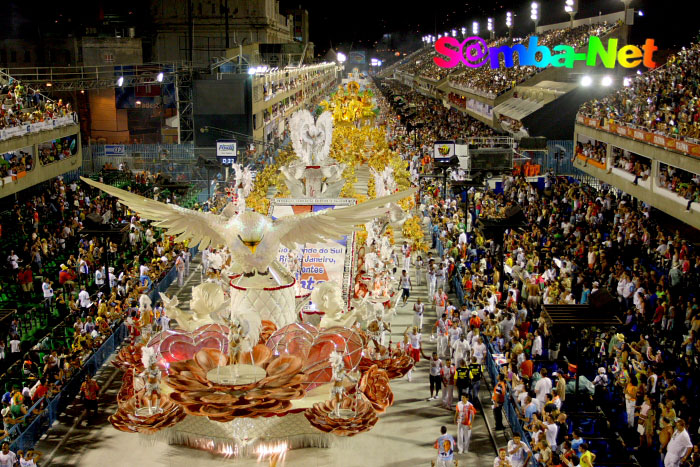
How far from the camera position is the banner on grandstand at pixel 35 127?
31.1m

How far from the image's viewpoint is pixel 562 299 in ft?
62.5

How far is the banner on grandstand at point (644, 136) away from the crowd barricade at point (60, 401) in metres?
17.1

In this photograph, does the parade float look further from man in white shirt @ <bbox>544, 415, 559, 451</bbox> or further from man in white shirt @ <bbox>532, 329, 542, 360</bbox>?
man in white shirt @ <bbox>532, 329, 542, 360</bbox>

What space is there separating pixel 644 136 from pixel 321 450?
20.0 metres

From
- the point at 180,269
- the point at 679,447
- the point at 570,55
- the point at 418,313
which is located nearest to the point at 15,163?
the point at 180,269

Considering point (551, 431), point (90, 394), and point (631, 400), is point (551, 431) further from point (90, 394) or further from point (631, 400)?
point (90, 394)

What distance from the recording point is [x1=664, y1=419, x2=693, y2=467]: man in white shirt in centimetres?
1181

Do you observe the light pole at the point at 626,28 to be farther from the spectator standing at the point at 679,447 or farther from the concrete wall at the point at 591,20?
the spectator standing at the point at 679,447

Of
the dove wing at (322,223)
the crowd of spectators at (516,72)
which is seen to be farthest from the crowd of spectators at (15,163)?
the crowd of spectators at (516,72)

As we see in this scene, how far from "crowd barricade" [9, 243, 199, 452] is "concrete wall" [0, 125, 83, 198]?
48.7 feet

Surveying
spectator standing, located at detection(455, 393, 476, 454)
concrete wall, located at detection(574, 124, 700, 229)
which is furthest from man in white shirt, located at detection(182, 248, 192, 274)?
concrete wall, located at detection(574, 124, 700, 229)

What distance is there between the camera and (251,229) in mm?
13078

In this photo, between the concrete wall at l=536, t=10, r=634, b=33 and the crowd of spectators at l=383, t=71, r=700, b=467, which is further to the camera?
the concrete wall at l=536, t=10, r=634, b=33

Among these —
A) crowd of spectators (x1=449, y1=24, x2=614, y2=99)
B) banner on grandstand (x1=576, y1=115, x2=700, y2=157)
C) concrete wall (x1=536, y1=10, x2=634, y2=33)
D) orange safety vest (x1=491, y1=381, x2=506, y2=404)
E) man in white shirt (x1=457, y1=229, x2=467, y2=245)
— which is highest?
concrete wall (x1=536, y1=10, x2=634, y2=33)
